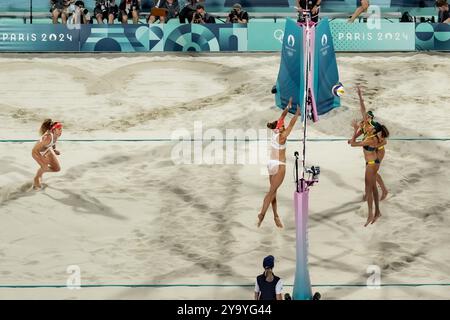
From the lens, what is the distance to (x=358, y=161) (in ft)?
70.0

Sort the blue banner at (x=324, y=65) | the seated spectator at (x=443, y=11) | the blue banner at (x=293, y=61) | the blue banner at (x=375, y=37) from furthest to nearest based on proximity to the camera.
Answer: the seated spectator at (x=443, y=11), the blue banner at (x=375, y=37), the blue banner at (x=293, y=61), the blue banner at (x=324, y=65)

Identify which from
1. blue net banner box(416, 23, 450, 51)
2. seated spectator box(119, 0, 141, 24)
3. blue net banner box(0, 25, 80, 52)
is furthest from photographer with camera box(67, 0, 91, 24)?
blue net banner box(416, 23, 450, 51)

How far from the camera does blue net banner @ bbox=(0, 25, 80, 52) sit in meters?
27.6

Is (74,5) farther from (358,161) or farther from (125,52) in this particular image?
(358,161)

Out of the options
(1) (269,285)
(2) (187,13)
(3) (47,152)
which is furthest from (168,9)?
(1) (269,285)

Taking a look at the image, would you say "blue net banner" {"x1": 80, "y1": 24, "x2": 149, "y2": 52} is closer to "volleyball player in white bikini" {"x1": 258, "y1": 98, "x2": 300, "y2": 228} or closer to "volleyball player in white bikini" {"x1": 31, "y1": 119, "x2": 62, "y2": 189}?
"volleyball player in white bikini" {"x1": 31, "y1": 119, "x2": 62, "y2": 189}

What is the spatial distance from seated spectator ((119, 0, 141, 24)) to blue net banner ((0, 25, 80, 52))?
45.9 inches

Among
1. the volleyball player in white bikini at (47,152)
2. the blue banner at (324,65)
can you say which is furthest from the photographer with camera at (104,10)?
the blue banner at (324,65)

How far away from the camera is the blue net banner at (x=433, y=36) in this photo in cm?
2738

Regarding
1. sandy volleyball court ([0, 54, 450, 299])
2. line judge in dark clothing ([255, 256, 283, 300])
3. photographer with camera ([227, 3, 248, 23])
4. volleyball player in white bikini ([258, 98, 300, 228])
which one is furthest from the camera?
photographer with camera ([227, 3, 248, 23])

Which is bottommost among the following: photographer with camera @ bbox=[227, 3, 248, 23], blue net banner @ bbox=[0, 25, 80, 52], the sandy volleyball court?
the sandy volleyball court

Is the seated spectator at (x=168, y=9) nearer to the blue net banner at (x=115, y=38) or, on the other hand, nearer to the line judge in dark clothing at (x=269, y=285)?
the blue net banner at (x=115, y=38)

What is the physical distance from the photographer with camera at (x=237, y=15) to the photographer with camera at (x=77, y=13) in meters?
3.30
